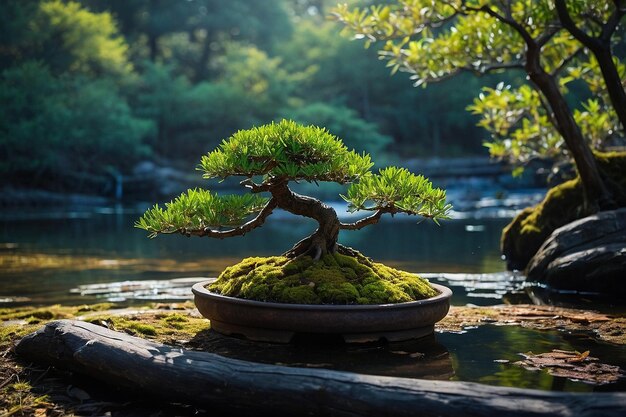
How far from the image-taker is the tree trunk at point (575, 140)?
27.2ft

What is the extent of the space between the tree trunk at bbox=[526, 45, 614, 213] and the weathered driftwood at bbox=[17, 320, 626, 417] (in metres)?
6.18

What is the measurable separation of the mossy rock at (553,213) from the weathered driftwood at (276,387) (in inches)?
247

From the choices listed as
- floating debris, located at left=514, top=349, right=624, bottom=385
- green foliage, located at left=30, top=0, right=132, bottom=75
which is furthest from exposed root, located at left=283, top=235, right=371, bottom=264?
green foliage, located at left=30, top=0, right=132, bottom=75

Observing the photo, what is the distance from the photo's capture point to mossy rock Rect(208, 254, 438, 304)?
4363 millimetres

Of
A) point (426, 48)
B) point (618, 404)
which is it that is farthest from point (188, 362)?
point (426, 48)

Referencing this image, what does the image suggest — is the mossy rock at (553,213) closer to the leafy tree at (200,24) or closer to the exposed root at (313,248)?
the exposed root at (313,248)

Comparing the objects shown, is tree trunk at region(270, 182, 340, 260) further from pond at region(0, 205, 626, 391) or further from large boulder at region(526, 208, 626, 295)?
large boulder at region(526, 208, 626, 295)

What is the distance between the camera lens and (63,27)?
27906 millimetres

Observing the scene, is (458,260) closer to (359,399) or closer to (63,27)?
(359,399)

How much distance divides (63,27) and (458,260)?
22.3m

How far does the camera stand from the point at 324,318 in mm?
4176

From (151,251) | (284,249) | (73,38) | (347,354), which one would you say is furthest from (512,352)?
(73,38)

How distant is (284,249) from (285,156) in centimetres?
825

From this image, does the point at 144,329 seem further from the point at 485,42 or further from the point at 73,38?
the point at 73,38
